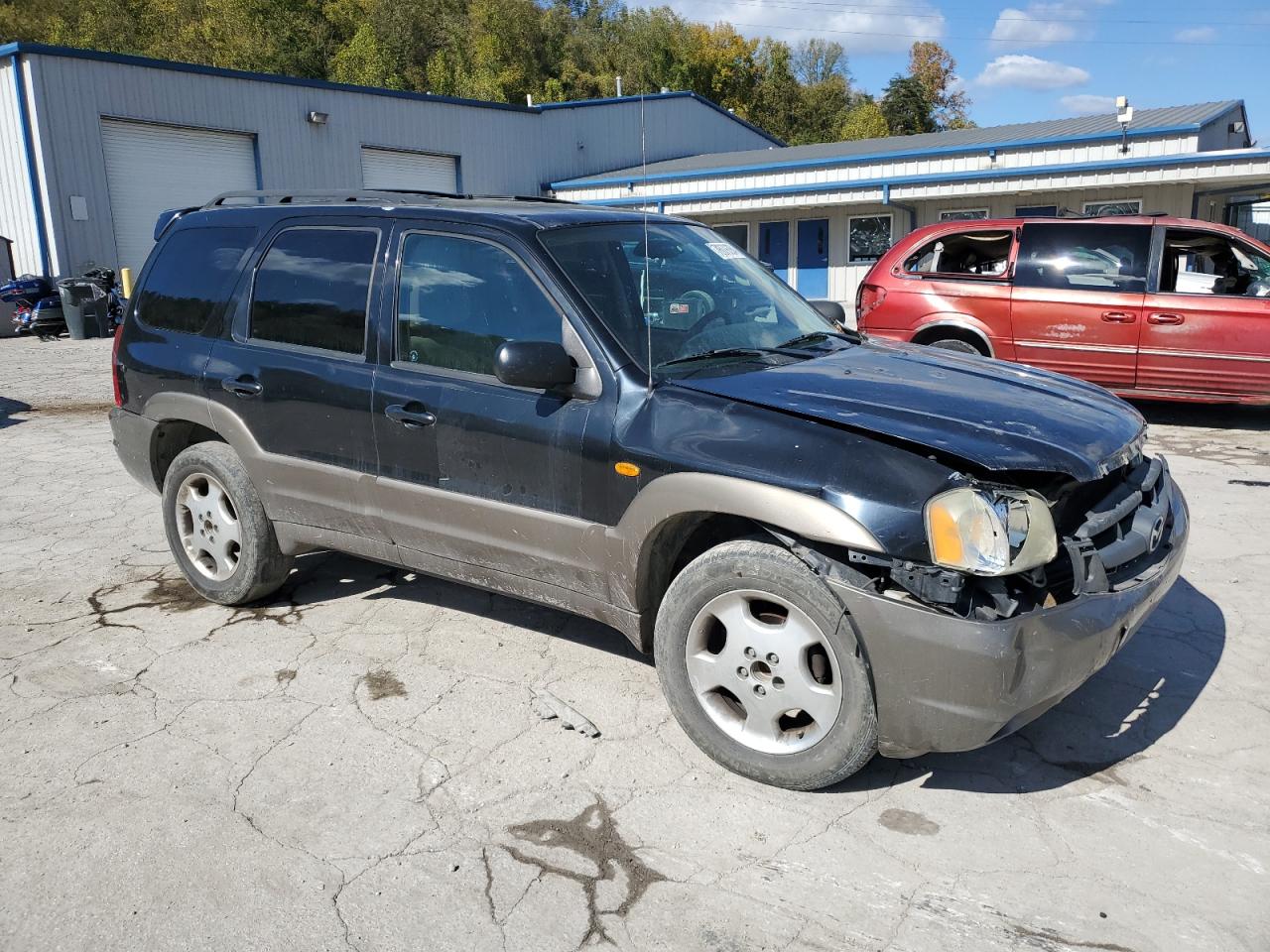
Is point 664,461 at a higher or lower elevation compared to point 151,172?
lower

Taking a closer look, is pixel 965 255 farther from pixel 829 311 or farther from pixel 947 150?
pixel 947 150

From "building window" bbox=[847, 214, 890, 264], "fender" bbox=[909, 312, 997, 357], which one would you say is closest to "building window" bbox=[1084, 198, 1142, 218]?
"building window" bbox=[847, 214, 890, 264]

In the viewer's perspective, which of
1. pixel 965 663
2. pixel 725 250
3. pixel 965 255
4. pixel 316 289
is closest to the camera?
pixel 965 663

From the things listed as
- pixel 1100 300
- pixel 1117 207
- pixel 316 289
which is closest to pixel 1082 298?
pixel 1100 300

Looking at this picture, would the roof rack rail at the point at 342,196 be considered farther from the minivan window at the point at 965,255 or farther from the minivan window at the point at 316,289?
the minivan window at the point at 965,255

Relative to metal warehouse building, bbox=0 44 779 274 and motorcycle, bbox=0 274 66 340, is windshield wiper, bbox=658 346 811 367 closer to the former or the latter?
metal warehouse building, bbox=0 44 779 274

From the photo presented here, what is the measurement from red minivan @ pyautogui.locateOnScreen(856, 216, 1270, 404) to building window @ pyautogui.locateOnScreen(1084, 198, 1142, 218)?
11854mm

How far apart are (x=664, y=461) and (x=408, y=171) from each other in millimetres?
26713

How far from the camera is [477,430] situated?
3.78m

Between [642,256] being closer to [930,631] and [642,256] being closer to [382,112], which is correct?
[930,631]

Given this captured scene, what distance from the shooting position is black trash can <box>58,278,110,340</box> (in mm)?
17922

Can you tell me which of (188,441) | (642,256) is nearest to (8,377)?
(188,441)

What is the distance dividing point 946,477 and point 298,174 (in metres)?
25.1

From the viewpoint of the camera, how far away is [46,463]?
26.7 feet
